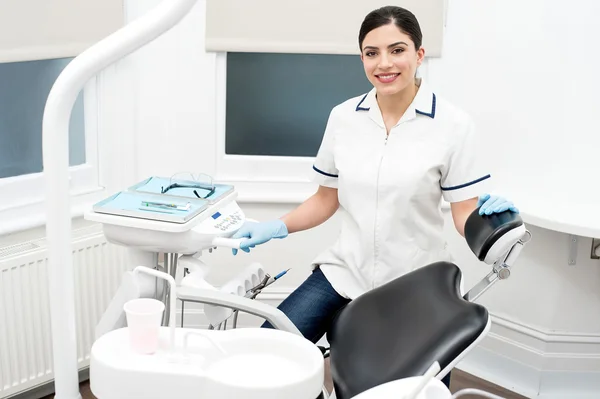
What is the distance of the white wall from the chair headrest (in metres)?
1.15

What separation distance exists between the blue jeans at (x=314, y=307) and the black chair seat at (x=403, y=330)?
0.21 meters

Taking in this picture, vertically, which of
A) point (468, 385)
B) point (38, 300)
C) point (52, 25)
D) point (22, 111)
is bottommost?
point (468, 385)

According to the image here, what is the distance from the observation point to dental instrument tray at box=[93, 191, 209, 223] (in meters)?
1.67

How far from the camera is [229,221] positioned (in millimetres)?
1815

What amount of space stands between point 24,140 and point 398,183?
1365 millimetres

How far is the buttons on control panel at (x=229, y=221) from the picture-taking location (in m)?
1.77

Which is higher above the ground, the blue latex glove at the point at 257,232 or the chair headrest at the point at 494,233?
the chair headrest at the point at 494,233

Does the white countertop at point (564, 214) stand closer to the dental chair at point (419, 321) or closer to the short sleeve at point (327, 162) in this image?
the short sleeve at point (327, 162)

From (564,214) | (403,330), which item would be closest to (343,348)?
(403,330)

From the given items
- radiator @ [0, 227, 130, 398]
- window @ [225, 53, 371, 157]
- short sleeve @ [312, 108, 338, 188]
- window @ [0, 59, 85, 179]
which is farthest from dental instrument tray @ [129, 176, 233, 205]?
window @ [225, 53, 371, 157]

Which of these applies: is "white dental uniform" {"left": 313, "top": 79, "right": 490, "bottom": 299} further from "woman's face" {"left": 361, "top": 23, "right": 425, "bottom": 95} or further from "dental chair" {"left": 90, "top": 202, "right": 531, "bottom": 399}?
"dental chair" {"left": 90, "top": 202, "right": 531, "bottom": 399}

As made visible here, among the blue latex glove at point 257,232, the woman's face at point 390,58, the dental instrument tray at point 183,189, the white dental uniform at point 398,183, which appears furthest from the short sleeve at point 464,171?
the dental instrument tray at point 183,189

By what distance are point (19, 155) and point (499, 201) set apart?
1.67 meters

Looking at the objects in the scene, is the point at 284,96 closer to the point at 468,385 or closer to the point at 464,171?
the point at 464,171
